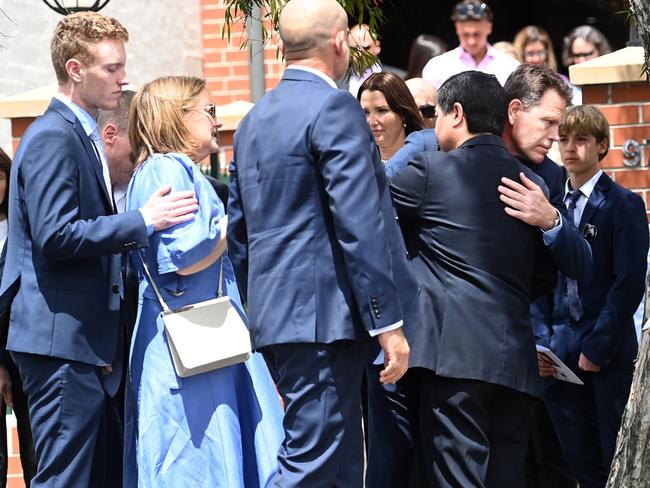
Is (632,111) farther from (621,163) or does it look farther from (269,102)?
(269,102)

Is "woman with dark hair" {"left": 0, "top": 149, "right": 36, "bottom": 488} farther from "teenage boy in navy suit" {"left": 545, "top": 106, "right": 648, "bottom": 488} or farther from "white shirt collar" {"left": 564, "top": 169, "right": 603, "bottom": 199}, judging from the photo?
"white shirt collar" {"left": 564, "top": 169, "right": 603, "bottom": 199}

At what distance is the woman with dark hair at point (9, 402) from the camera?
5.97 m

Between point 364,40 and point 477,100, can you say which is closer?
point 477,100

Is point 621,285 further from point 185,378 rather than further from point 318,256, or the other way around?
point 185,378

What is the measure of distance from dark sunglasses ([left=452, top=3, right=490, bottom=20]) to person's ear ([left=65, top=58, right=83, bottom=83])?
402cm

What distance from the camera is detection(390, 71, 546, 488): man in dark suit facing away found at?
5.11 m

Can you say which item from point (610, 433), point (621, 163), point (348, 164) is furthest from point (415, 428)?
point (621, 163)

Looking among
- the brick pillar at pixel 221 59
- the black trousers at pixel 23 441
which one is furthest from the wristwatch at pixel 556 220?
the brick pillar at pixel 221 59

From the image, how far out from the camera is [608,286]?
6.04 meters

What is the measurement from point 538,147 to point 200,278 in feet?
5.09

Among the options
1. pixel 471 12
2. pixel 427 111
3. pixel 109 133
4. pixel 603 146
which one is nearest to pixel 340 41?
pixel 109 133

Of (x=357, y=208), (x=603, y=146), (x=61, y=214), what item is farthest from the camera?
(x=603, y=146)

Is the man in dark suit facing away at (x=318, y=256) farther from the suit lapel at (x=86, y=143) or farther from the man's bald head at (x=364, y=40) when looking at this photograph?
the man's bald head at (x=364, y=40)

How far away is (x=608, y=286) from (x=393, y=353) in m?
1.71
